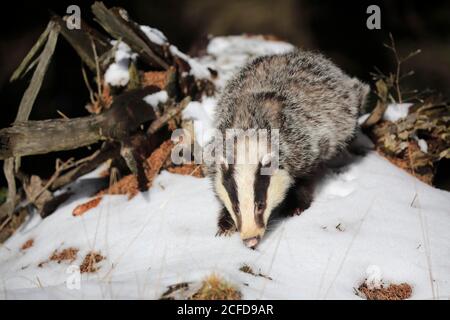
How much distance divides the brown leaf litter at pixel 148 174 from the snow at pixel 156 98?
1.08 feet

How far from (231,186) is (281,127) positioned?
52cm

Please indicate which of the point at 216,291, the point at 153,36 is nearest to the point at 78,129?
the point at 153,36

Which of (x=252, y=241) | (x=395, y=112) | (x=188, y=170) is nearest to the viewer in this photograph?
(x=252, y=241)

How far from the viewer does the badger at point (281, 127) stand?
9.12 ft

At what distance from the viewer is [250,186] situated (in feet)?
9.03

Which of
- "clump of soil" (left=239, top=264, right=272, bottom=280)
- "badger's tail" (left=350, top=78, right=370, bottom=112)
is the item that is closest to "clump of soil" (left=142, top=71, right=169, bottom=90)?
"badger's tail" (left=350, top=78, right=370, bottom=112)

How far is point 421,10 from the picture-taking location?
786 cm

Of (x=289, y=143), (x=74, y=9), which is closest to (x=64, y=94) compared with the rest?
(x=74, y=9)

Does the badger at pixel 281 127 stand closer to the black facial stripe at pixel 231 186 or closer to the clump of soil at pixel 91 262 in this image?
the black facial stripe at pixel 231 186

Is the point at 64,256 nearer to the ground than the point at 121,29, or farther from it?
nearer to the ground

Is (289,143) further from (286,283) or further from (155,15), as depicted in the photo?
(155,15)

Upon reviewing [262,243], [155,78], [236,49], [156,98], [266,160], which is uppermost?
[236,49]

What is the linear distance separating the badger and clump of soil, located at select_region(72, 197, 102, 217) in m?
1.12

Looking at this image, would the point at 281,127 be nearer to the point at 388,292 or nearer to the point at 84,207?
the point at 388,292
